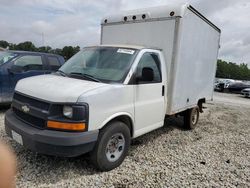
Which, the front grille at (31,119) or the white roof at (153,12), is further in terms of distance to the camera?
the white roof at (153,12)

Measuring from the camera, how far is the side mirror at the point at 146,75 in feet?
14.5

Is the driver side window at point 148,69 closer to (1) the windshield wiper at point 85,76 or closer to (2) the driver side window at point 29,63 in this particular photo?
(1) the windshield wiper at point 85,76

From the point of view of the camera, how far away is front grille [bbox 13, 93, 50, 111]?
140 inches

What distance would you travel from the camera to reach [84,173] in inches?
151

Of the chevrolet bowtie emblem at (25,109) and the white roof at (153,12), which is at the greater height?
the white roof at (153,12)

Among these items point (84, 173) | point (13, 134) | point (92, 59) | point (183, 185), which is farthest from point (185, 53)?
point (13, 134)

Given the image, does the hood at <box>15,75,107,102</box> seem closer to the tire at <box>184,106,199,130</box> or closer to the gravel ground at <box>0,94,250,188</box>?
the gravel ground at <box>0,94,250,188</box>

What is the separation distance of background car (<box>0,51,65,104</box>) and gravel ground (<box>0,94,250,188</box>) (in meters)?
1.32

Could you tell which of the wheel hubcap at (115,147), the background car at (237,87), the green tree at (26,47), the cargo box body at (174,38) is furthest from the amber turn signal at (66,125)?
the green tree at (26,47)

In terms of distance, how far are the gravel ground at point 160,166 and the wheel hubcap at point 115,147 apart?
216 millimetres

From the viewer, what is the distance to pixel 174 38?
202 inches

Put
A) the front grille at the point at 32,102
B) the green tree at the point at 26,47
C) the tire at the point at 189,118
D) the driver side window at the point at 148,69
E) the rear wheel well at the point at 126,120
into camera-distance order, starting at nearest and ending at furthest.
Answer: the front grille at the point at 32,102, the rear wheel well at the point at 126,120, the driver side window at the point at 148,69, the tire at the point at 189,118, the green tree at the point at 26,47

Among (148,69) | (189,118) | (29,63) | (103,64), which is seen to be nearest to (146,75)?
(148,69)

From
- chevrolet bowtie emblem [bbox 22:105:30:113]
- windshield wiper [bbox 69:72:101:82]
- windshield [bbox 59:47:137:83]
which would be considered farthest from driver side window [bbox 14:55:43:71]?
chevrolet bowtie emblem [bbox 22:105:30:113]
